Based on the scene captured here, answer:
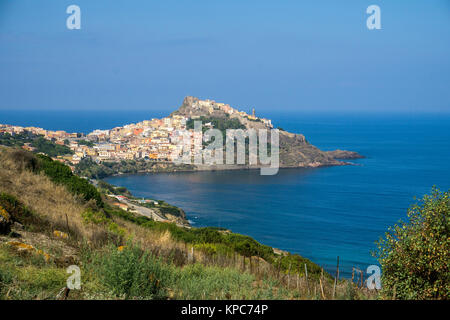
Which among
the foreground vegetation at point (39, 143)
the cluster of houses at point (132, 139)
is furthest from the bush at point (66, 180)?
the foreground vegetation at point (39, 143)

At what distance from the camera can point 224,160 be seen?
59.6 metres

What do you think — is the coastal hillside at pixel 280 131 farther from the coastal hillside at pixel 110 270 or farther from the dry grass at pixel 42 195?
the coastal hillside at pixel 110 270

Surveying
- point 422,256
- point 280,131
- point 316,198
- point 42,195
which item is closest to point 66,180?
point 42,195

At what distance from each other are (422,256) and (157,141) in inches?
2617

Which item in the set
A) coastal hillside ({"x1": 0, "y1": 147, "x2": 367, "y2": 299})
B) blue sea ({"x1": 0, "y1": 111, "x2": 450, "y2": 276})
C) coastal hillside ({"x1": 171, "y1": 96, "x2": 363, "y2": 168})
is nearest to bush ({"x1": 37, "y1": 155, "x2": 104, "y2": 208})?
coastal hillside ({"x1": 0, "y1": 147, "x2": 367, "y2": 299})

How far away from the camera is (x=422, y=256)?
4203 mm

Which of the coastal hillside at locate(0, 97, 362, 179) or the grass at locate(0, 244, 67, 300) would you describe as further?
the coastal hillside at locate(0, 97, 362, 179)

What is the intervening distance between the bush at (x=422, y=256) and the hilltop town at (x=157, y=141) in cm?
4812

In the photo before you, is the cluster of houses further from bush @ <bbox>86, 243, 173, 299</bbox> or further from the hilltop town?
bush @ <bbox>86, 243, 173, 299</bbox>

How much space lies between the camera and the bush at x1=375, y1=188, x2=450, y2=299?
4.05m

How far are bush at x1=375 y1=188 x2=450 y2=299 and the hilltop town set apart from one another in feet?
158

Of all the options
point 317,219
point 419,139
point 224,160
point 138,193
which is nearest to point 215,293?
point 317,219

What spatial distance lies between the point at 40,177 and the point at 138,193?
107 feet

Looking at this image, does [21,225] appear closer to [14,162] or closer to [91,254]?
[91,254]
